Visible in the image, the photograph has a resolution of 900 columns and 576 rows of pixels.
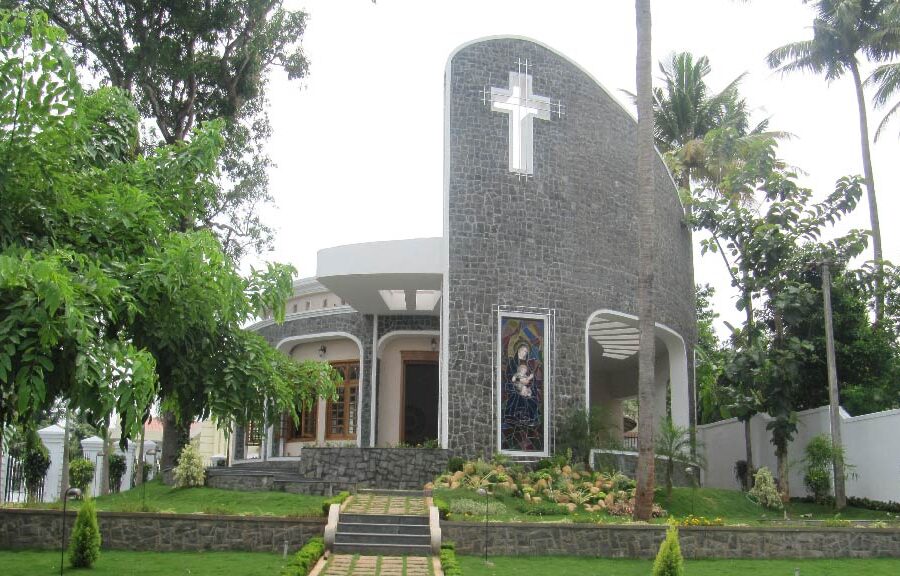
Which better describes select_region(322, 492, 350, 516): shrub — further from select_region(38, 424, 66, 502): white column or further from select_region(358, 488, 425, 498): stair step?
select_region(38, 424, 66, 502): white column

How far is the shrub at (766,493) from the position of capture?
19.5 metres

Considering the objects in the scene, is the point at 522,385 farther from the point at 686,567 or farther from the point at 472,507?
the point at 686,567

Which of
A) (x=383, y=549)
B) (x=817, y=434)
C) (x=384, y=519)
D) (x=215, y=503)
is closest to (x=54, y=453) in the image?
(x=215, y=503)

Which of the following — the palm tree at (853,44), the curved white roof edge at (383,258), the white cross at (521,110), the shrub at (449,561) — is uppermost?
the palm tree at (853,44)

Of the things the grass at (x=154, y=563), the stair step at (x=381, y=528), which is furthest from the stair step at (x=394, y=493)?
the grass at (x=154, y=563)

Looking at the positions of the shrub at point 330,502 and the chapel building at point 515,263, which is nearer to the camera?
the shrub at point 330,502

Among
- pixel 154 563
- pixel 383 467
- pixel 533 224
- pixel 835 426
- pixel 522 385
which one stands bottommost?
pixel 154 563

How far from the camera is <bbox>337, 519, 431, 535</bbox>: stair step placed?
13.5 metres

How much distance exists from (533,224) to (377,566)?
32.9ft

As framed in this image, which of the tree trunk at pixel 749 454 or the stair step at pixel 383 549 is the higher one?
the tree trunk at pixel 749 454

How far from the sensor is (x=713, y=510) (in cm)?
1822

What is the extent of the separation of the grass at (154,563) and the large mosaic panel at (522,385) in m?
7.34

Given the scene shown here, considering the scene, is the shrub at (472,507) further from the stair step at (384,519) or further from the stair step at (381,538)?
the stair step at (381,538)

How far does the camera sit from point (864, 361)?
22016mm
